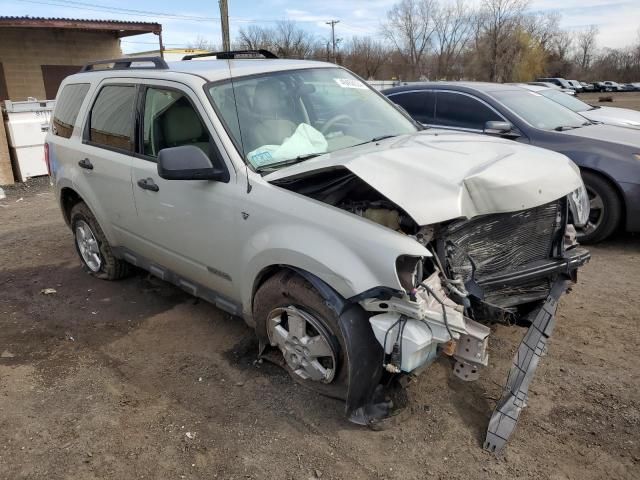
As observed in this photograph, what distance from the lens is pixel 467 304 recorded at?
8.83ft

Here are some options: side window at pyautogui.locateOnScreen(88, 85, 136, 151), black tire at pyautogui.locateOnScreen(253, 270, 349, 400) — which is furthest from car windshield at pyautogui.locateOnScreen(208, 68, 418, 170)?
side window at pyautogui.locateOnScreen(88, 85, 136, 151)

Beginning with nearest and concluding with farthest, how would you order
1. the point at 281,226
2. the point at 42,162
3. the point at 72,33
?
the point at 281,226
the point at 42,162
the point at 72,33

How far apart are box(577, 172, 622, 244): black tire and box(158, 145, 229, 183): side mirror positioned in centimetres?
403

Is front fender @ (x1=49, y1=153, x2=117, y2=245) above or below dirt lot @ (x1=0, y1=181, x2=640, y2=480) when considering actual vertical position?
above

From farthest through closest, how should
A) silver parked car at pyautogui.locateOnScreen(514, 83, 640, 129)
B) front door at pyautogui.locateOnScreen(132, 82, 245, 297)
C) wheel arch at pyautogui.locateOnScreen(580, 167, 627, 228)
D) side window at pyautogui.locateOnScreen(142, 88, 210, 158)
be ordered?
silver parked car at pyautogui.locateOnScreen(514, 83, 640, 129)
wheel arch at pyautogui.locateOnScreen(580, 167, 627, 228)
side window at pyautogui.locateOnScreen(142, 88, 210, 158)
front door at pyautogui.locateOnScreen(132, 82, 245, 297)

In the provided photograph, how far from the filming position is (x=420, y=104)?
22.6 ft

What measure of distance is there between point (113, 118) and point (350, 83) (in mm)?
1984

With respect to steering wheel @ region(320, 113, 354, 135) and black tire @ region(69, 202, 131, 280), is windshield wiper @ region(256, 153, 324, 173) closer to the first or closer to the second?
steering wheel @ region(320, 113, 354, 135)

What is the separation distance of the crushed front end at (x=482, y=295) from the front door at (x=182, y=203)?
117 centimetres

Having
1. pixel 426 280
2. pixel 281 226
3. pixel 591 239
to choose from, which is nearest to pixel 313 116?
pixel 281 226

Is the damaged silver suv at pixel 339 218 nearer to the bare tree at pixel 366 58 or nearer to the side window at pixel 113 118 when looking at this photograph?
the side window at pixel 113 118

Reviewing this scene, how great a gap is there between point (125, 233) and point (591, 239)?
4.78 metres

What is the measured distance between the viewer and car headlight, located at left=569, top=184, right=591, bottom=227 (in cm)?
345

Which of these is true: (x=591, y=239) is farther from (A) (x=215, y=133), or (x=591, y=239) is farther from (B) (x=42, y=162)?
(B) (x=42, y=162)
